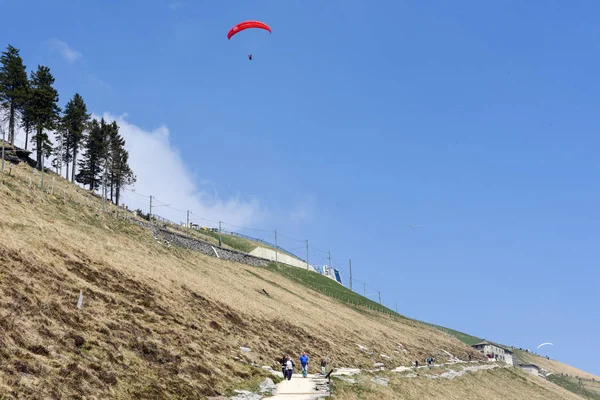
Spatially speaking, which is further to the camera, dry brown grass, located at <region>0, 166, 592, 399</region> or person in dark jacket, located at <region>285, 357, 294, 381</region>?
person in dark jacket, located at <region>285, 357, 294, 381</region>

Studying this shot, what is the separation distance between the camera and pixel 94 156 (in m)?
98.0

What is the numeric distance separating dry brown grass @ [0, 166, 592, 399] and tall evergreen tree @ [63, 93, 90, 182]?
21773 millimetres

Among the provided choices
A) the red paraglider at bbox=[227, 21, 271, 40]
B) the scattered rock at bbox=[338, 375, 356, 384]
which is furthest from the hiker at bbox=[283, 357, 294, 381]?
the red paraglider at bbox=[227, 21, 271, 40]

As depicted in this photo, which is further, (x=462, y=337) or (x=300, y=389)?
(x=462, y=337)

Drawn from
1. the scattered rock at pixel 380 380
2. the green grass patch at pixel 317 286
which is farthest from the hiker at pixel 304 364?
the green grass patch at pixel 317 286

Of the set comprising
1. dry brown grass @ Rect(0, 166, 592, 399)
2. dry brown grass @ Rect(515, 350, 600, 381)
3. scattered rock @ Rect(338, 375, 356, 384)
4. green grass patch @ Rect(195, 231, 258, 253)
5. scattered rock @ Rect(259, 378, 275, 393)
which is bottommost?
dry brown grass @ Rect(515, 350, 600, 381)

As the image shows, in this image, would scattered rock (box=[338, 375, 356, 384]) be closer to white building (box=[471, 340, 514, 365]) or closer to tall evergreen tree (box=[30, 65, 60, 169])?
tall evergreen tree (box=[30, 65, 60, 169])

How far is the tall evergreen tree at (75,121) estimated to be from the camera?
93375 mm

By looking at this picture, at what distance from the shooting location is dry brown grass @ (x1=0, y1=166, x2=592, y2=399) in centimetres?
2009

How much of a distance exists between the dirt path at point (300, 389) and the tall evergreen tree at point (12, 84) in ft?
229

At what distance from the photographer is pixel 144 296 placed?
3762 centimetres

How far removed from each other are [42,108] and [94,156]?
16598 mm

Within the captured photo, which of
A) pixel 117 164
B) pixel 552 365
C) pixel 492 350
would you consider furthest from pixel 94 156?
pixel 552 365

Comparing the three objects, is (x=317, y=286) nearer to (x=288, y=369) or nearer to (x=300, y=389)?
(x=288, y=369)
